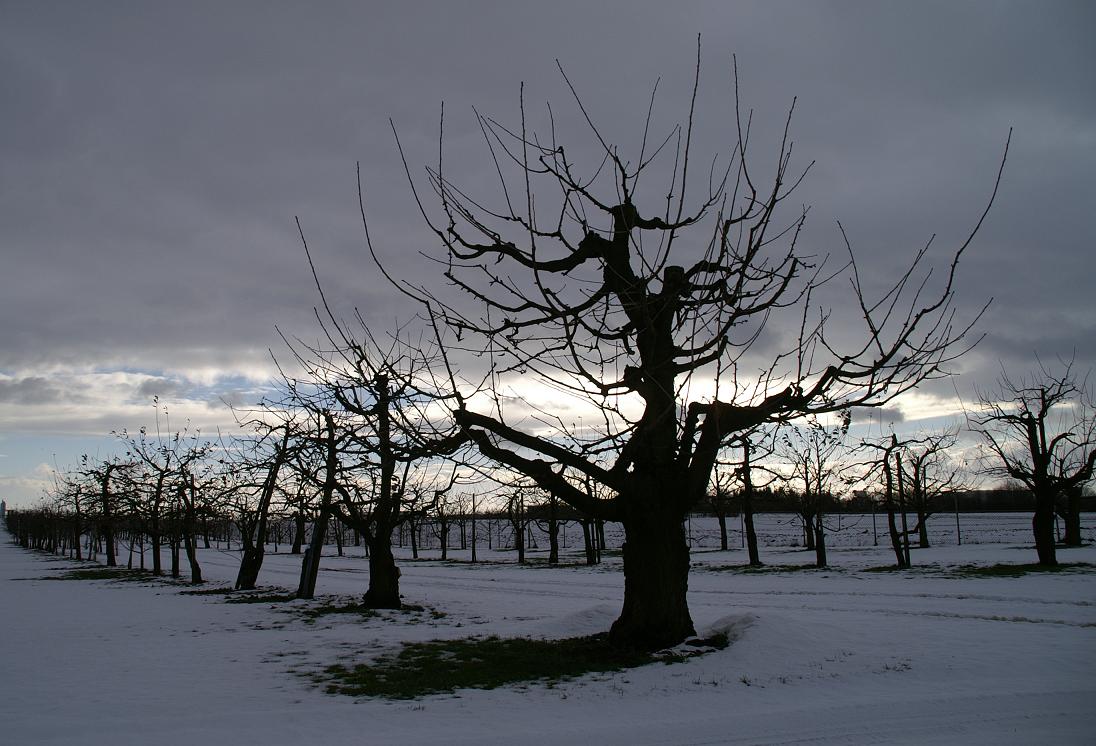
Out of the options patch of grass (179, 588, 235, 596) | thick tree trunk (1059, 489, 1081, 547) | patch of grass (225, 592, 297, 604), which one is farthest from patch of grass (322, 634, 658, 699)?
thick tree trunk (1059, 489, 1081, 547)

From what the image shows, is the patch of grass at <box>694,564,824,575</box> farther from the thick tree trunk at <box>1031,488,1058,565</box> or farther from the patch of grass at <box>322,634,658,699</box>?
the patch of grass at <box>322,634,658,699</box>

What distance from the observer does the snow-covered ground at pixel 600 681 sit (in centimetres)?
645

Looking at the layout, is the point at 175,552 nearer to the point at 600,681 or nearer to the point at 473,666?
the point at 473,666

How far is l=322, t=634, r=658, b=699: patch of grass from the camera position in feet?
27.6

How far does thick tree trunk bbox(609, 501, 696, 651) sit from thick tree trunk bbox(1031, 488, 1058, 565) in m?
20.6

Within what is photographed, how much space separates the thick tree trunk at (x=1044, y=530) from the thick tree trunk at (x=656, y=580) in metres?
20.6

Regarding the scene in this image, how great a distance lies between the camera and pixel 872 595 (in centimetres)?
1903

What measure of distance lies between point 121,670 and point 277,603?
993 cm

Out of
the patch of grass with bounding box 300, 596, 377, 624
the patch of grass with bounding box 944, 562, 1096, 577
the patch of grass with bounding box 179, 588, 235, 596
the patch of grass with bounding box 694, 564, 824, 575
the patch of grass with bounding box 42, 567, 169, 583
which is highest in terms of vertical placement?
the patch of grass with bounding box 300, 596, 377, 624

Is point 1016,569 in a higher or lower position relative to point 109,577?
higher

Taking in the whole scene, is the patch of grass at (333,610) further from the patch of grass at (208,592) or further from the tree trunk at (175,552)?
the tree trunk at (175,552)

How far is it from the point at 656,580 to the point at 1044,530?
2154cm

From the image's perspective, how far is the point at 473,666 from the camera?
955 centimetres

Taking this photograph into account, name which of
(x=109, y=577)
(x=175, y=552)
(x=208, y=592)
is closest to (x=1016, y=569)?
(x=208, y=592)
